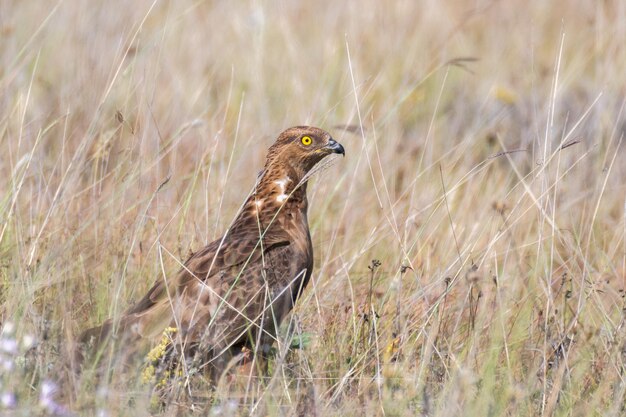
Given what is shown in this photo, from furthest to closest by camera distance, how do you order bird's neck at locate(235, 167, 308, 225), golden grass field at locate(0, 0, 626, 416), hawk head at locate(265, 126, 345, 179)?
hawk head at locate(265, 126, 345, 179), bird's neck at locate(235, 167, 308, 225), golden grass field at locate(0, 0, 626, 416)

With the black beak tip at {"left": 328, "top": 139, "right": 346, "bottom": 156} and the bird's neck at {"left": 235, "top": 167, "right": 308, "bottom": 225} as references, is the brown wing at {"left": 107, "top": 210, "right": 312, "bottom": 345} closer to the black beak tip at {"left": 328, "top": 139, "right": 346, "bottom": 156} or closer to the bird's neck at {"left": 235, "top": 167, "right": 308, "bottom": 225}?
the bird's neck at {"left": 235, "top": 167, "right": 308, "bottom": 225}

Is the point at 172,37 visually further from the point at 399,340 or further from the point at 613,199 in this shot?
the point at 399,340

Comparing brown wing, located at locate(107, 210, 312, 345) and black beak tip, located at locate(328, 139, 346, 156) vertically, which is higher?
black beak tip, located at locate(328, 139, 346, 156)

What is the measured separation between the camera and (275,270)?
17.1 ft

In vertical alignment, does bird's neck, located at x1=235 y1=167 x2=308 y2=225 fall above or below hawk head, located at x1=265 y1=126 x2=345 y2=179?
below

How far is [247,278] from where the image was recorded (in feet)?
17.1

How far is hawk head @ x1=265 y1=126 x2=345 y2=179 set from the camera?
5.81m

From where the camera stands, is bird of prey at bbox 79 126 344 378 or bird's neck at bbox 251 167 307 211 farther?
bird's neck at bbox 251 167 307 211

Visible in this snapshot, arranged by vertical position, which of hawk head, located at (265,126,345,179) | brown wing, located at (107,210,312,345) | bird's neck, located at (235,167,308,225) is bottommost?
brown wing, located at (107,210,312,345)

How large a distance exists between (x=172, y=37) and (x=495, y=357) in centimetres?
582

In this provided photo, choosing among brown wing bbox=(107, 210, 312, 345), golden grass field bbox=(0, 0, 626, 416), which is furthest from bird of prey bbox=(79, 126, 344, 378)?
golden grass field bbox=(0, 0, 626, 416)

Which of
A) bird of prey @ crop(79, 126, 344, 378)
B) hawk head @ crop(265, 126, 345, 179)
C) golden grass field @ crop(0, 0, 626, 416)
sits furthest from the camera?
hawk head @ crop(265, 126, 345, 179)

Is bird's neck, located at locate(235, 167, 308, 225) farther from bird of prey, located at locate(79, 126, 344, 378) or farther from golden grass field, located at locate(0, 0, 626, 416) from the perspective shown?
golden grass field, located at locate(0, 0, 626, 416)

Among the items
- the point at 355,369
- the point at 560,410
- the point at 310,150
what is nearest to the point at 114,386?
the point at 355,369
